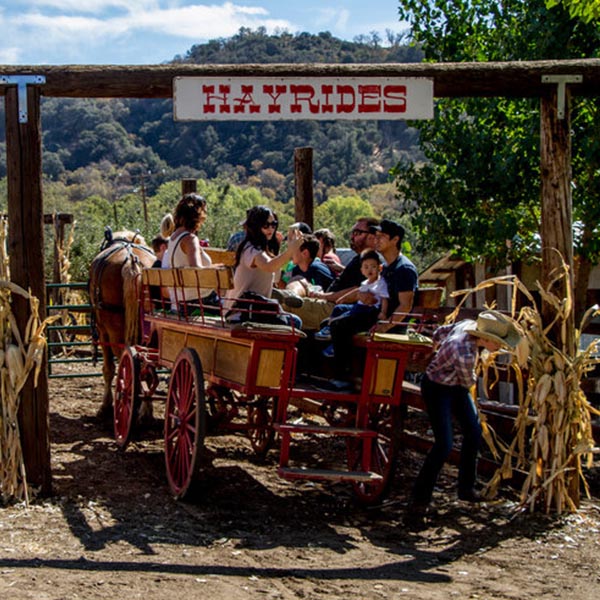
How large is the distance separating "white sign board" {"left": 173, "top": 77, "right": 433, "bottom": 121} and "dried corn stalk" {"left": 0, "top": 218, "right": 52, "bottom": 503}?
174 cm

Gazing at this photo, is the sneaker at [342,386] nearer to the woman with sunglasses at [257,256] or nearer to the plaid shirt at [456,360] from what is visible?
the plaid shirt at [456,360]

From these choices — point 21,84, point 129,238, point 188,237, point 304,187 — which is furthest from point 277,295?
point 304,187

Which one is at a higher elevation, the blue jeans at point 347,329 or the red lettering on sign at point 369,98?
the red lettering on sign at point 369,98

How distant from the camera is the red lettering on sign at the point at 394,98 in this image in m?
7.72

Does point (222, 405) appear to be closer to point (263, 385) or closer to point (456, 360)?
point (263, 385)

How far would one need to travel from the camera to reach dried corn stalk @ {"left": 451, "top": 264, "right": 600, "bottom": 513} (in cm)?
748

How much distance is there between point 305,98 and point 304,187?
577cm

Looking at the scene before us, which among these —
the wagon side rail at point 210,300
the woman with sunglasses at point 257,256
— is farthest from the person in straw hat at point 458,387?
the woman with sunglasses at point 257,256

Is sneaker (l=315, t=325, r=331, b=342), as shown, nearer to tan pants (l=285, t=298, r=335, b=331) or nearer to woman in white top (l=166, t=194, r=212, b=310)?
tan pants (l=285, t=298, r=335, b=331)

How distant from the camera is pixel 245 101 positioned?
763 cm

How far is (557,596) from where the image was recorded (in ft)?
18.6

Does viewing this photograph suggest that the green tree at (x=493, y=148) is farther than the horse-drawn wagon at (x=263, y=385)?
Yes

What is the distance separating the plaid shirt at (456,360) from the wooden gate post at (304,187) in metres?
6.28

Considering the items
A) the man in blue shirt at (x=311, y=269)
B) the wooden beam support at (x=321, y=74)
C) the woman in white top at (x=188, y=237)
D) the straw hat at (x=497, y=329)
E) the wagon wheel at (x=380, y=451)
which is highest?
the wooden beam support at (x=321, y=74)
